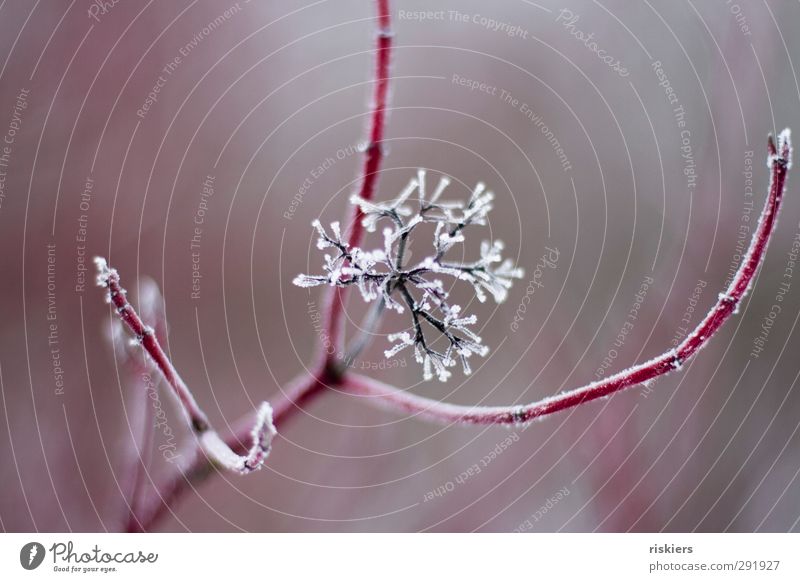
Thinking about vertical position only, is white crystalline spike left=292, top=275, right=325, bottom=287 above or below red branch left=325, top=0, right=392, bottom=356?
below

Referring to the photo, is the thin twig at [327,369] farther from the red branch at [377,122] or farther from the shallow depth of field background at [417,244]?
the shallow depth of field background at [417,244]

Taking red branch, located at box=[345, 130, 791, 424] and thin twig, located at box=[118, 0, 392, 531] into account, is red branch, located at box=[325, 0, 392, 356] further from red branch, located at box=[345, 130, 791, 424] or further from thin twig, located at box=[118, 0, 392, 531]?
red branch, located at box=[345, 130, 791, 424]

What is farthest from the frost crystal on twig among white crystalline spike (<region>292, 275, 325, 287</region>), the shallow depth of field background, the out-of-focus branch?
the shallow depth of field background

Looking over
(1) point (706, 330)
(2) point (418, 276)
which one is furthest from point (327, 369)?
(1) point (706, 330)

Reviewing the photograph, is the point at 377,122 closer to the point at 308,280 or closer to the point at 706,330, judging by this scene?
the point at 308,280

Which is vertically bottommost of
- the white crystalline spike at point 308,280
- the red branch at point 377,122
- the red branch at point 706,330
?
the red branch at point 706,330

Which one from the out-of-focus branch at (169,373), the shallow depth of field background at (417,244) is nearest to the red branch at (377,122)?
the out-of-focus branch at (169,373)

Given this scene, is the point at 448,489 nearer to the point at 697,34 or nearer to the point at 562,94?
the point at 562,94
